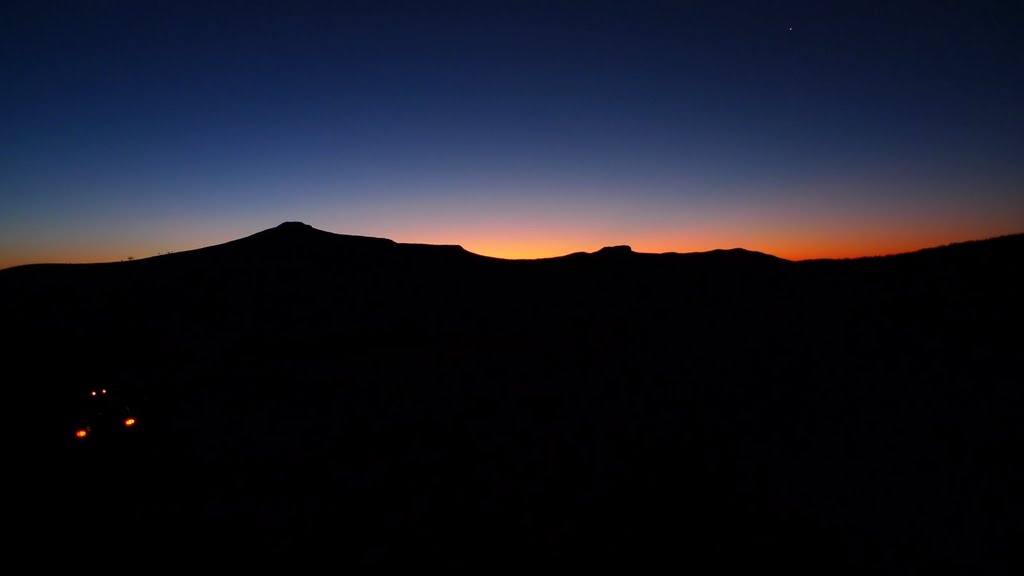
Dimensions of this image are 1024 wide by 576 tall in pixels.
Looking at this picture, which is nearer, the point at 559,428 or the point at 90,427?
the point at 90,427

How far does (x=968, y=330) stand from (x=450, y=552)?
14916mm

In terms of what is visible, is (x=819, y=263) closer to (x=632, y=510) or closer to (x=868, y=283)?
(x=868, y=283)

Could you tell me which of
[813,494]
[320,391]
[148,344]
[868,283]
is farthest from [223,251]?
[868,283]

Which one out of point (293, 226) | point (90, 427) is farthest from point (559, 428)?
point (293, 226)

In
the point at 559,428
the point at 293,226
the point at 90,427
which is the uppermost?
the point at 293,226

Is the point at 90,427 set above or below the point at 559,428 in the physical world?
above

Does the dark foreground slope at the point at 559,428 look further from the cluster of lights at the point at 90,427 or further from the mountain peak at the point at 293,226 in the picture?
the mountain peak at the point at 293,226

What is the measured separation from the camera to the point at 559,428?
9.29 metres

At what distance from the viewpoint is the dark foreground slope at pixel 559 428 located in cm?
585

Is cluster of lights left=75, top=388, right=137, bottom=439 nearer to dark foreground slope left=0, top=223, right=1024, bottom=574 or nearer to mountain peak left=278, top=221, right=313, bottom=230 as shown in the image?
dark foreground slope left=0, top=223, right=1024, bottom=574

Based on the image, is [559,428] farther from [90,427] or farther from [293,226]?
[293,226]

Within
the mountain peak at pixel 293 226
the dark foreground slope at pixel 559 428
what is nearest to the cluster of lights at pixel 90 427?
the dark foreground slope at pixel 559 428

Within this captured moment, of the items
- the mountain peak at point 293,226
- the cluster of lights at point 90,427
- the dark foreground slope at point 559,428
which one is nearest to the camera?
the dark foreground slope at point 559,428

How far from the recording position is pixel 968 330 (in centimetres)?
1226
